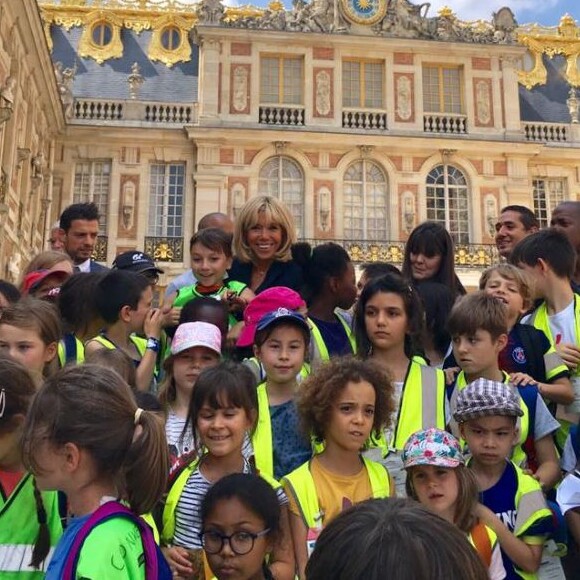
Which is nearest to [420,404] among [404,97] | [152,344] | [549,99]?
[152,344]

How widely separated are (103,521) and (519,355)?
2.61 meters

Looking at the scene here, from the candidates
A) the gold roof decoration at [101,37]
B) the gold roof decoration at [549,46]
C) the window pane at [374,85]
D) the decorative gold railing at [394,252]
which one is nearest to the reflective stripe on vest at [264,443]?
the decorative gold railing at [394,252]

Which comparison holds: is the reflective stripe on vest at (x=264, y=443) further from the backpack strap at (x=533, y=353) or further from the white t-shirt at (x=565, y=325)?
the white t-shirt at (x=565, y=325)

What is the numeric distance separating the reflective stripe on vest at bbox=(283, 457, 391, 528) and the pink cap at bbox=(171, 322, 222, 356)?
3.04 ft

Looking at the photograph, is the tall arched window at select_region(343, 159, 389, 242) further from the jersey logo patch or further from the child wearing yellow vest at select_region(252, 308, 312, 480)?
the child wearing yellow vest at select_region(252, 308, 312, 480)

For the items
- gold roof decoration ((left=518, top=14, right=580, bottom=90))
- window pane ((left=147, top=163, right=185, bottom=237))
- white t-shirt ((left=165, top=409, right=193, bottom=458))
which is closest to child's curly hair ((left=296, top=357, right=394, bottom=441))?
white t-shirt ((left=165, top=409, right=193, bottom=458))

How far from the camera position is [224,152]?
18.7m

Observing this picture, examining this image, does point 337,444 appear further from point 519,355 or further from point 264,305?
point 519,355

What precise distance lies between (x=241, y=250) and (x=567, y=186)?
18.0 meters

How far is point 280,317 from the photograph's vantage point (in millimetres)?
3584

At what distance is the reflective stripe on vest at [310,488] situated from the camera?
2.86 metres

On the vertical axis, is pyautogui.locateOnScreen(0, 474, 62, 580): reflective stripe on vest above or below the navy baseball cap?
below

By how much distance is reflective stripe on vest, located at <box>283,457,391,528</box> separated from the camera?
113 inches

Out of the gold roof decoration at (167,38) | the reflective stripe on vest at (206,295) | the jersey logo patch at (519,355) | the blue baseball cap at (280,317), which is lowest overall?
the jersey logo patch at (519,355)
